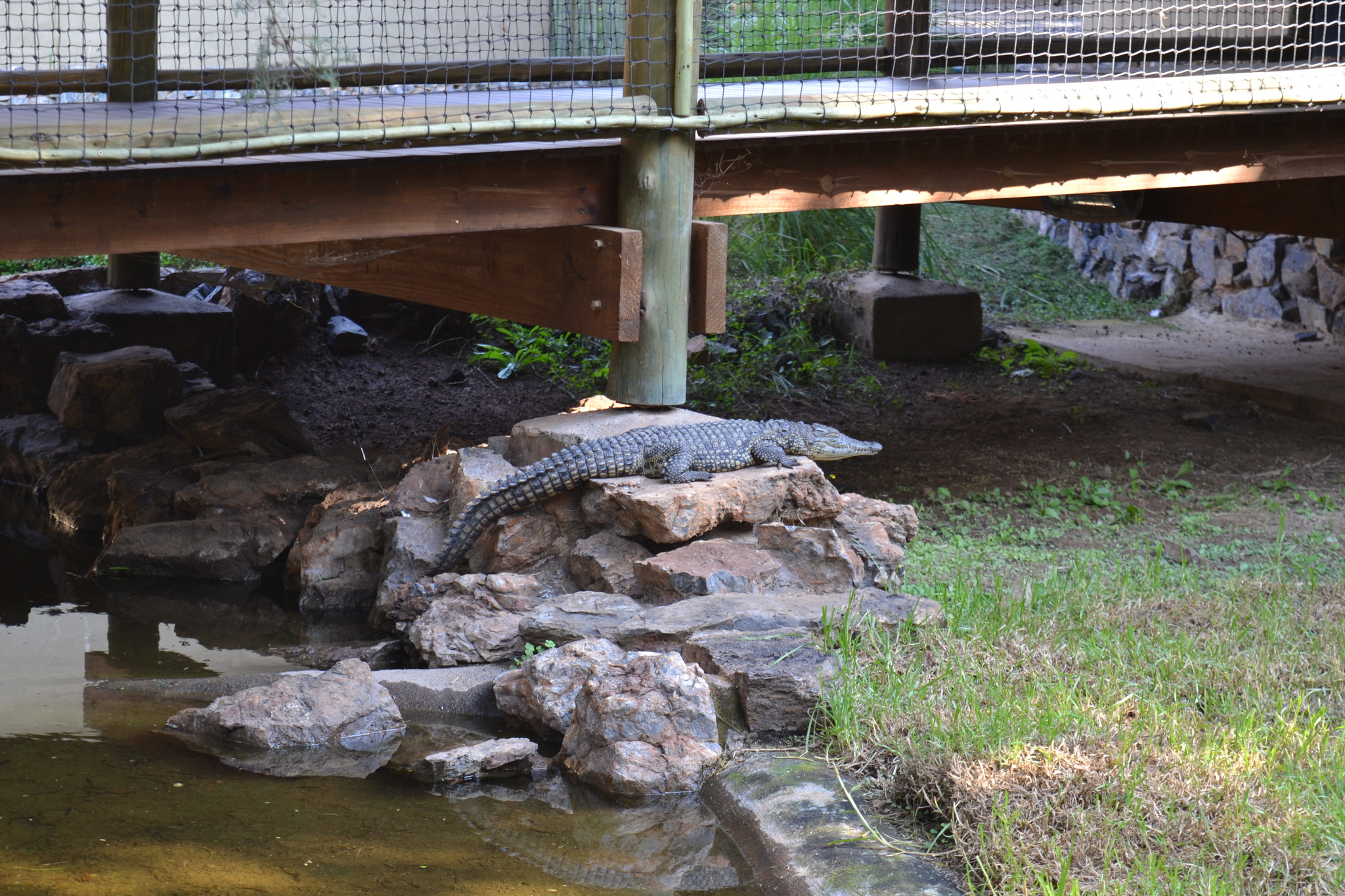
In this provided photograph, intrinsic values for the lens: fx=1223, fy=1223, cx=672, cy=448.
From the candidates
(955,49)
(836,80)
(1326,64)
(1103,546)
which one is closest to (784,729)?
(1103,546)

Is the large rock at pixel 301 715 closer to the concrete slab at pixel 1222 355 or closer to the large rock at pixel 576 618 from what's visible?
the large rock at pixel 576 618

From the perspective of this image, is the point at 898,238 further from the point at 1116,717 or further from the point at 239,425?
the point at 1116,717

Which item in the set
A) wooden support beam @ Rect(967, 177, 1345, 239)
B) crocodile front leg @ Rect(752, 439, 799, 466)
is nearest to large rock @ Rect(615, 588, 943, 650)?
crocodile front leg @ Rect(752, 439, 799, 466)

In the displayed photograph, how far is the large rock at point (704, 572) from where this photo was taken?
12.3 feet

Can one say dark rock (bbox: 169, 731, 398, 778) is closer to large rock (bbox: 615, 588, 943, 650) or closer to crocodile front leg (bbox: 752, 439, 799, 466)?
large rock (bbox: 615, 588, 943, 650)

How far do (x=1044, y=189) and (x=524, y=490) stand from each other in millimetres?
2589

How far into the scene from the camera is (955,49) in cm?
701

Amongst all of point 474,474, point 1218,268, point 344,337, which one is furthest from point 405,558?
point 1218,268

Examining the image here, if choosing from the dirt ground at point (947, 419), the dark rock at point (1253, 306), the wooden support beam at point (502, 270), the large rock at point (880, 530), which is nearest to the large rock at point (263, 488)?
the dirt ground at point (947, 419)

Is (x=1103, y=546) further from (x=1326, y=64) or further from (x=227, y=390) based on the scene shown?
(x=227, y=390)

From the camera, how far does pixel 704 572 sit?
379 cm

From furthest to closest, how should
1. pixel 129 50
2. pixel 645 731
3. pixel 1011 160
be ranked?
1. pixel 129 50
2. pixel 1011 160
3. pixel 645 731

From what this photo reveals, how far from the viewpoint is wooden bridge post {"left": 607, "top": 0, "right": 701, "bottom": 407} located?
13.8 ft

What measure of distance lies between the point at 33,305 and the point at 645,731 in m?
5.71
